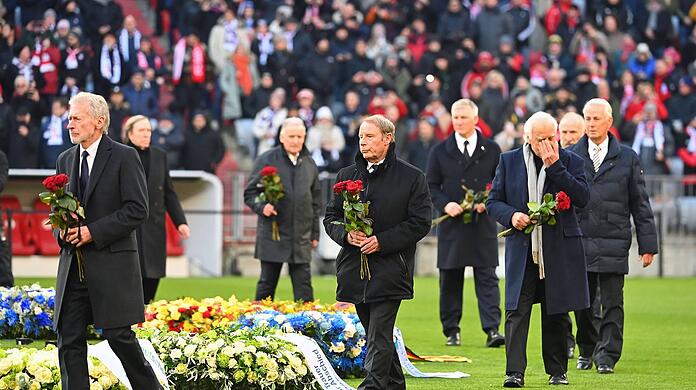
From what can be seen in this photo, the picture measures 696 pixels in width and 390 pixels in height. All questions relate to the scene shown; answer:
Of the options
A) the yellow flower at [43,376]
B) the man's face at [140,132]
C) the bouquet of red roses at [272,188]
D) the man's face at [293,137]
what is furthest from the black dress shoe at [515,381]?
the man's face at [293,137]

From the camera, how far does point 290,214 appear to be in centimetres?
1517

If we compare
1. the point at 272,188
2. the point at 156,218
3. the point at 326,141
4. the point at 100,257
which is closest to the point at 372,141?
the point at 100,257

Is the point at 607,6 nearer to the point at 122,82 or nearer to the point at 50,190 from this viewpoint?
the point at 122,82

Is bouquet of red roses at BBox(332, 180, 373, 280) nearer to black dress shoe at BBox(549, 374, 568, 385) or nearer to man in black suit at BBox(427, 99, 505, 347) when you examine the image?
black dress shoe at BBox(549, 374, 568, 385)

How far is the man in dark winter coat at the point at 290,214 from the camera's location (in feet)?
49.3

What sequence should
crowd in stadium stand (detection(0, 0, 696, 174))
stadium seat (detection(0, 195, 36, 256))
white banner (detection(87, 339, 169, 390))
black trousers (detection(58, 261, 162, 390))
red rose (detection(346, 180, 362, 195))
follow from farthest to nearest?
1. crowd in stadium stand (detection(0, 0, 696, 174))
2. stadium seat (detection(0, 195, 36, 256))
3. red rose (detection(346, 180, 362, 195))
4. white banner (detection(87, 339, 169, 390))
5. black trousers (detection(58, 261, 162, 390))

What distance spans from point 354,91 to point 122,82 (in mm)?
4343

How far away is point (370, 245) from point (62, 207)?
2029 mm

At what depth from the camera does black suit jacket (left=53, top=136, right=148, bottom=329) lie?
8695mm

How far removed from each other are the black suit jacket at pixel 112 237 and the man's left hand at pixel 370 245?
4.85 ft

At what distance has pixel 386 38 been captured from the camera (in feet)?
98.2

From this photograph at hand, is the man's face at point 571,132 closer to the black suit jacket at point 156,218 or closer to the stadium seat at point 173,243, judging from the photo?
the black suit jacket at point 156,218

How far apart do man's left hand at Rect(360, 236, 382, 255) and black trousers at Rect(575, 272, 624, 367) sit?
11.7 ft

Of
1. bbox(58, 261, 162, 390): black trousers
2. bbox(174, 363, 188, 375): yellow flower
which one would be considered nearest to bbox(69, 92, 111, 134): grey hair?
bbox(58, 261, 162, 390): black trousers
